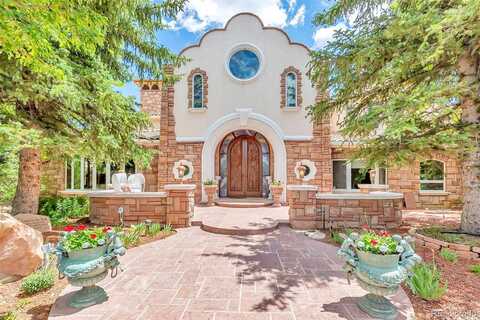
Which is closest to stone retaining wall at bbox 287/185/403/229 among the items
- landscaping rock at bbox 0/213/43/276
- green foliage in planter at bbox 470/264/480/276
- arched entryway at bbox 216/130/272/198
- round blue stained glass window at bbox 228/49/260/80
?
green foliage in planter at bbox 470/264/480/276

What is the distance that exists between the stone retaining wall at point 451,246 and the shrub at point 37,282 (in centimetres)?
688


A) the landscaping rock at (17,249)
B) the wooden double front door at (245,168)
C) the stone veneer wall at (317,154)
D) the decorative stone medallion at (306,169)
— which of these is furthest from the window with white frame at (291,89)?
the landscaping rock at (17,249)

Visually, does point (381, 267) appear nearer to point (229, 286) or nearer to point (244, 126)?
point (229, 286)

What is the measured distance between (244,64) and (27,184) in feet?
29.4

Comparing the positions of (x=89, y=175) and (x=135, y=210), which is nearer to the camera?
(x=135, y=210)

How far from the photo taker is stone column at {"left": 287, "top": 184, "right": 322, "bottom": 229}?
6.48 meters

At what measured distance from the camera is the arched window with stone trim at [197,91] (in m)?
10.6

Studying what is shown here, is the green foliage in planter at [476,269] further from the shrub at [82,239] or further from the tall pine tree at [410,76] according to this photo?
the shrub at [82,239]

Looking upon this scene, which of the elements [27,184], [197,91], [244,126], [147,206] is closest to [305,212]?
[147,206]

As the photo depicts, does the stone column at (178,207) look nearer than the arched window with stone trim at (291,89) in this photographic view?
Yes

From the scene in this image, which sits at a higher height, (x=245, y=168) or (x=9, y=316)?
(x=245, y=168)

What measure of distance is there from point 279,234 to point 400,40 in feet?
A: 17.5

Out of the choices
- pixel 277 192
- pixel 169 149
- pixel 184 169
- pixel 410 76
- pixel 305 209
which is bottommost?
pixel 305 209

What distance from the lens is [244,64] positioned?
10625mm
